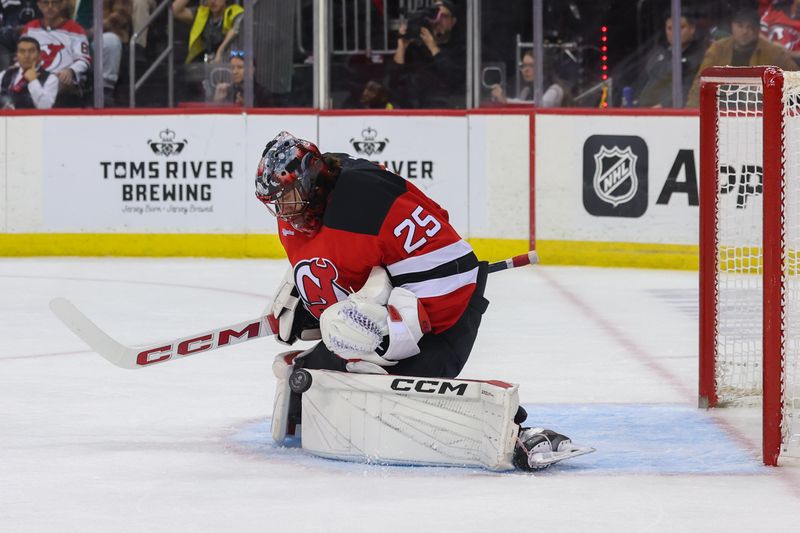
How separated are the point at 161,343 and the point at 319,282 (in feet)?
1.56

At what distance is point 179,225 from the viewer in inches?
324

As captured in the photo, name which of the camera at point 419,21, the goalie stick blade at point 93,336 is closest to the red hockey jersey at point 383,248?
the goalie stick blade at point 93,336

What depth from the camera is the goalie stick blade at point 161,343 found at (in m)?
3.54

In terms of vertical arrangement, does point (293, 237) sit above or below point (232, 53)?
below

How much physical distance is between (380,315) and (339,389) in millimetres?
221

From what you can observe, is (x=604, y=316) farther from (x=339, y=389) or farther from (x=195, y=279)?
(x=339, y=389)

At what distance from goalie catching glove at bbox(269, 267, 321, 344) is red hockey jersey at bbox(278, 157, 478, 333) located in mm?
112

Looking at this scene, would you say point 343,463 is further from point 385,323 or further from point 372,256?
point 372,256

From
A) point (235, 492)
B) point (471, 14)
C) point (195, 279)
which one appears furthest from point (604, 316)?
point (235, 492)

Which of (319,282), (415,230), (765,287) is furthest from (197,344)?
(765,287)

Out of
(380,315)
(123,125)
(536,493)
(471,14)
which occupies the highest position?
(471,14)

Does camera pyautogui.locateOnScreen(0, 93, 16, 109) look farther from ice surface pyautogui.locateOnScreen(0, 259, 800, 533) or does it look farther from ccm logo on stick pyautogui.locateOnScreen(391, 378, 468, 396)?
ccm logo on stick pyautogui.locateOnScreen(391, 378, 468, 396)

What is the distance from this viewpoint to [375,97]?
8383mm

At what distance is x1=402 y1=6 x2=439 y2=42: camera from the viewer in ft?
27.5
